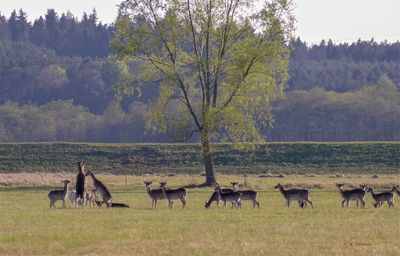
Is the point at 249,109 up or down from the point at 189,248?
up

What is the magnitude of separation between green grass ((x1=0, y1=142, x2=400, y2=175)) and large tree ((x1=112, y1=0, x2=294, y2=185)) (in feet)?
54.8

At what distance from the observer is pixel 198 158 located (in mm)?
83250

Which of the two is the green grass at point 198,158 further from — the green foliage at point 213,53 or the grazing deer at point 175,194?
the grazing deer at point 175,194

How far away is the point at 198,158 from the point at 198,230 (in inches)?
2226

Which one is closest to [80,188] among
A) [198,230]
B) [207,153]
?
[198,230]

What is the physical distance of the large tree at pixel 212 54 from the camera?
59.1 metres

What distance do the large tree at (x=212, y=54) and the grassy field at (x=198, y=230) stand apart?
19.6m

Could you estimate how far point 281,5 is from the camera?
59.4m

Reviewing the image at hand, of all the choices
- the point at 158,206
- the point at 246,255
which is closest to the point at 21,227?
the point at 246,255

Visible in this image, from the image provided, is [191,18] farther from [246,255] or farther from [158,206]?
[246,255]

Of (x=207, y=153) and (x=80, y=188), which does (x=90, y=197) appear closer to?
(x=80, y=188)

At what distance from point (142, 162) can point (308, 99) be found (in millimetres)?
69514

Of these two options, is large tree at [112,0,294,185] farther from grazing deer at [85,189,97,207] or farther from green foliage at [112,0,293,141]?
grazing deer at [85,189,97,207]

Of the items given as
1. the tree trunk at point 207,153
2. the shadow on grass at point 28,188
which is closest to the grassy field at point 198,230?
the shadow on grass at point 28,188
